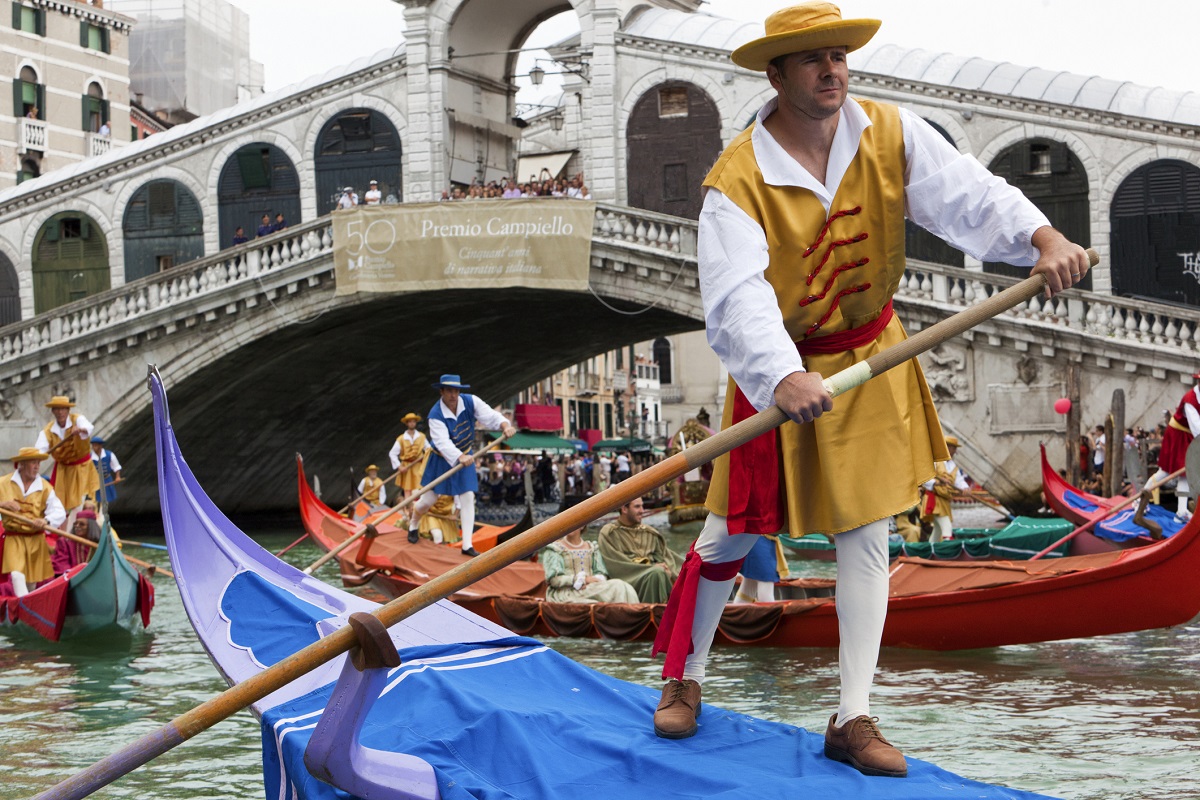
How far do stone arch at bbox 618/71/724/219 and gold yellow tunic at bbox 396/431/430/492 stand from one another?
22.1 ft

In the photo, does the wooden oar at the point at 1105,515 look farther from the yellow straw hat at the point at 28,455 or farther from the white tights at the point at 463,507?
the yellow straw hat at the point at 28,455

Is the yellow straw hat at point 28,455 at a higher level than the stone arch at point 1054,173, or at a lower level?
lower

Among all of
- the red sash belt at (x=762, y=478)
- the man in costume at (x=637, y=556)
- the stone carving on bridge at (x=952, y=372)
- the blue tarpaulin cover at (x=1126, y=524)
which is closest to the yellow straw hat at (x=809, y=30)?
the red sash belt at (x=762, y=478)

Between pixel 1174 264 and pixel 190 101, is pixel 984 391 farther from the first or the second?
pixel 190 101

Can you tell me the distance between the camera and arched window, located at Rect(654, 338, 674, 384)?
44250mm

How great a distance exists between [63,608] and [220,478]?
13.5 m

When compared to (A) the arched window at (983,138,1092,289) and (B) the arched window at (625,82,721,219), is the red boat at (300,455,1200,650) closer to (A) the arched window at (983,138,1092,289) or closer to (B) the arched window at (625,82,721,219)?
(A) the arched window at (983,138,1092,289)

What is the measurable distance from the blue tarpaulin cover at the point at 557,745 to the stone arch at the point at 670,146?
14.8 meters

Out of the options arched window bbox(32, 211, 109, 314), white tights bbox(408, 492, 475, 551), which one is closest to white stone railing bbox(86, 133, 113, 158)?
arched window bbox(32, 211, 109, 314)

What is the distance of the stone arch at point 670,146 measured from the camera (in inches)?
695

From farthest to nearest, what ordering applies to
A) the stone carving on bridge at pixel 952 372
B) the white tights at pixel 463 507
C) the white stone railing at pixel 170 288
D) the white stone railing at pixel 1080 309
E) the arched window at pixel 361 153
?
the arched window at pixel 361 153 < the white stone railing at pixel 170 288 < the stone carving on bridge at pixel 952 372 < the white stone railing at pixel 1080 309 < the white tights at pixel 463 507

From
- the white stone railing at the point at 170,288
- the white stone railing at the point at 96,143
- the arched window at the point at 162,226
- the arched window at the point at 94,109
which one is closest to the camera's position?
the white stone railing at the point at 170,288

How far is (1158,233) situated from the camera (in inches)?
627

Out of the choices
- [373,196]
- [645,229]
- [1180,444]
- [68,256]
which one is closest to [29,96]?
[68,256]
